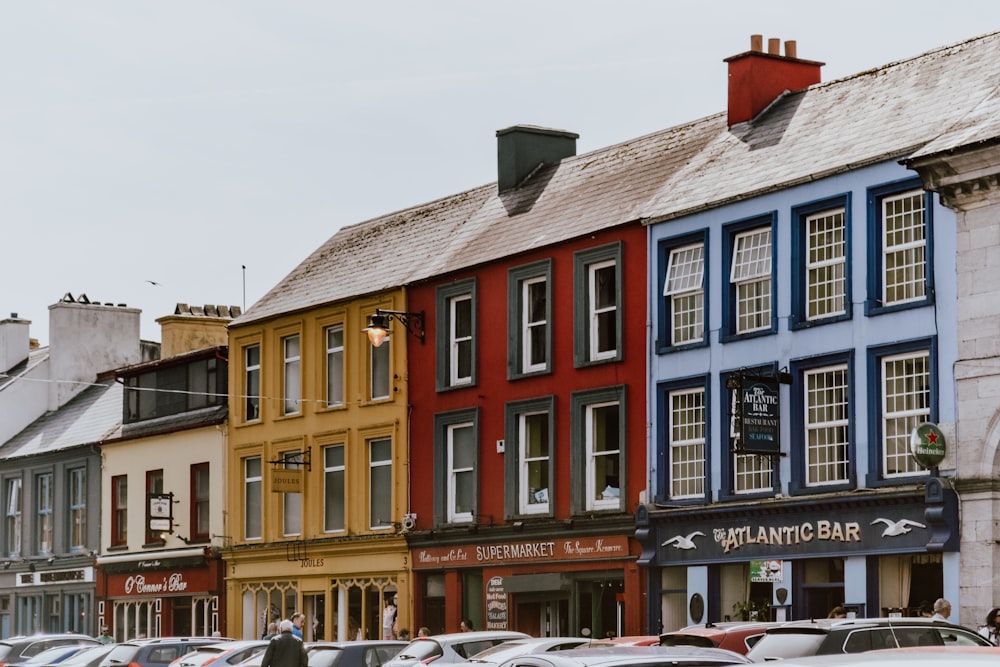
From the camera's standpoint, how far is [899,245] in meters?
27.7

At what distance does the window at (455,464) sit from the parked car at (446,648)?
1384 centimetres

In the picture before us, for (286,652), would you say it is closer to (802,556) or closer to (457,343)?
(802,556)

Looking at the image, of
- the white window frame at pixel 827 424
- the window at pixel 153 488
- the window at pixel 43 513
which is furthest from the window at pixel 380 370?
the window at pixel 43 513

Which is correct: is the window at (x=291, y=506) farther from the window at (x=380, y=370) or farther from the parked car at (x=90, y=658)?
the parked car at (x=90, y=658)

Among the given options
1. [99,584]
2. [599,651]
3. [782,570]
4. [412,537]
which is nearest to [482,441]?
[412,537]

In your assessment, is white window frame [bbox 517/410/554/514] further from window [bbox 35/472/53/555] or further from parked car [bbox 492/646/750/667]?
parked car [bbox 492/646/750/667]

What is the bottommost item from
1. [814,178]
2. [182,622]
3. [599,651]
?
[182,622]

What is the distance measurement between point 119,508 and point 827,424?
27.1 metres

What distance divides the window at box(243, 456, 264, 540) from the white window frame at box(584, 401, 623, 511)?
12.7 meters

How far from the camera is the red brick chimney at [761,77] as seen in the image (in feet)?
112

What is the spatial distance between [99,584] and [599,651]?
40602mm

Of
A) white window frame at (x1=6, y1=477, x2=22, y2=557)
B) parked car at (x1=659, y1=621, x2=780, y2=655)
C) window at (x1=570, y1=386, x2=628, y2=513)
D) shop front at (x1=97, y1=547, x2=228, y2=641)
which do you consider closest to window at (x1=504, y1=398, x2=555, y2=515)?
window at (x1=570, y1=386, x2=628, y2=513)

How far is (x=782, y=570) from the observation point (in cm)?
2917

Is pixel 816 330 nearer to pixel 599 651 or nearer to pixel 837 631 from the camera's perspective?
pixel 837 631
